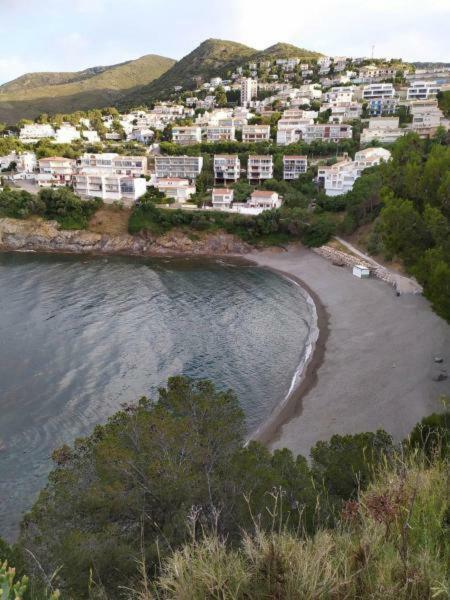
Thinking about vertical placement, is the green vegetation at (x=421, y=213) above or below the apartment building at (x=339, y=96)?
below

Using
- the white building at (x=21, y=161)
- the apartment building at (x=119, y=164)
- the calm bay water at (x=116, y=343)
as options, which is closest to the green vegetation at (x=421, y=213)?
the calm bay water at (x=116, y=343)

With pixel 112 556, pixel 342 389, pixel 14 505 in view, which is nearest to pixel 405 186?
pixel 342 389

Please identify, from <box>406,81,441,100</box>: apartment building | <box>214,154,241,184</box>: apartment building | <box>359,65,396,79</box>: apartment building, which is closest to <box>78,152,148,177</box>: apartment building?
<box>214,154,241,184</box>: apartment building

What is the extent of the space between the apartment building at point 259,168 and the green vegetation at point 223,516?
47814mm

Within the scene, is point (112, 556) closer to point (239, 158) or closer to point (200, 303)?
point (200, 303)

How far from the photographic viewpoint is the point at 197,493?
753cm

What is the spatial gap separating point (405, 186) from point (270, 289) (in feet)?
62.5

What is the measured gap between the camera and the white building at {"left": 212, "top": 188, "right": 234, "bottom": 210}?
50.1 m

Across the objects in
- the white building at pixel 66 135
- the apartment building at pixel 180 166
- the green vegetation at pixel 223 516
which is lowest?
the green vegetation at pixel 223 516

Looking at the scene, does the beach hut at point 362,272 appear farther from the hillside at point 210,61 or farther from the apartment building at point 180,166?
the hillside at point 210,61

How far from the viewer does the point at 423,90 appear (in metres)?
80.8

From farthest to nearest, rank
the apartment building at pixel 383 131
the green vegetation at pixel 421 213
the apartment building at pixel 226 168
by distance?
1. the apartment building at pixel 383 131
2. the apartment building at pixel 226 168
3. the green vegetation at pixel 421 213

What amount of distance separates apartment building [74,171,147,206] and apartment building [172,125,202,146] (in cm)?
2073

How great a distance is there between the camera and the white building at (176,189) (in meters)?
53.6
